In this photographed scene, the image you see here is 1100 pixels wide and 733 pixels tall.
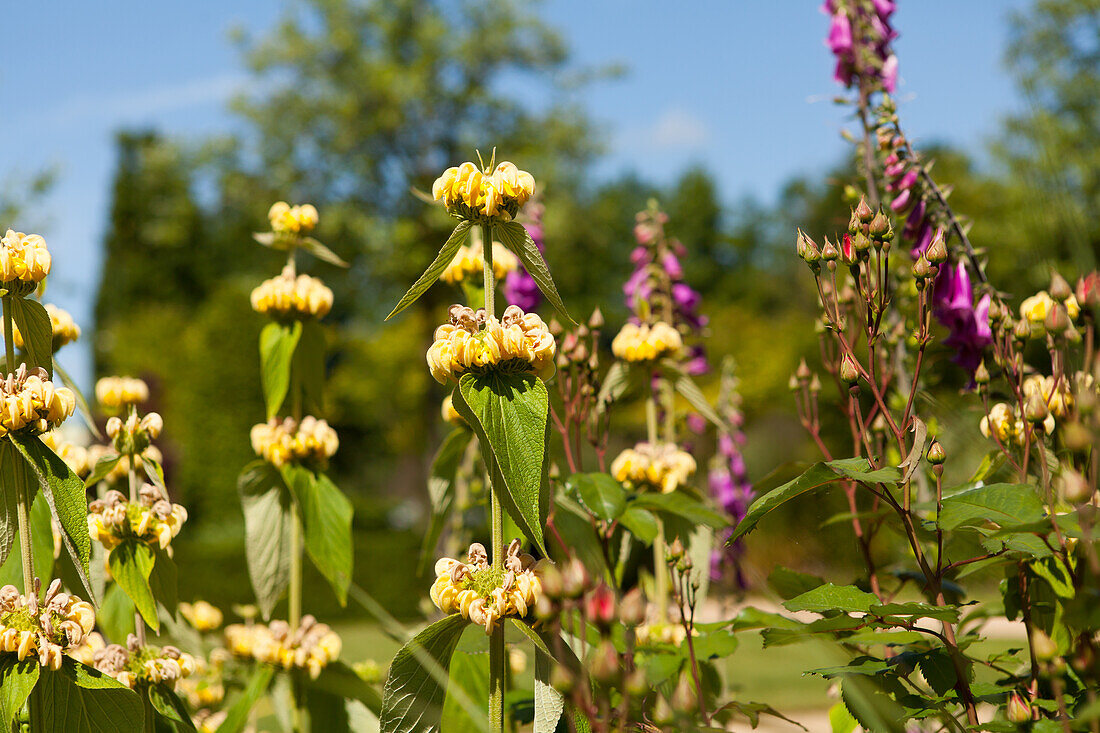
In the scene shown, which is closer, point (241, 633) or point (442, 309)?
point (241, 633)

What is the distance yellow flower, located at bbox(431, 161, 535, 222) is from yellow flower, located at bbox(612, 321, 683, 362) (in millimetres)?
827

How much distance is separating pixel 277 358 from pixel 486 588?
867mm

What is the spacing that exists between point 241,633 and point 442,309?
16.6 m

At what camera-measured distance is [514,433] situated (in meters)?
1.01

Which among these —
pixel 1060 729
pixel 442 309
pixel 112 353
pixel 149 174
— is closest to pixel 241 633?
pixel 1060 729

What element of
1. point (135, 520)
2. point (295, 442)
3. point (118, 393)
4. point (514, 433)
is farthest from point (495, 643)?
point (118, 393)

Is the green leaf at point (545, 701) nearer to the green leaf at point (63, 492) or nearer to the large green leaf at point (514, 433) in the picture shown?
the large green leaf at point (514, 433)

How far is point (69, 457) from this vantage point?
1.59m

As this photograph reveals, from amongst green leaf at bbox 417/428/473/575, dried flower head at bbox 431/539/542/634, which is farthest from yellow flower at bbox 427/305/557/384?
green leaf at bbox 417/428/473/575

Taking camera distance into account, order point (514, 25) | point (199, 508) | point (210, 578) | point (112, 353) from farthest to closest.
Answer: point (112, 353)
point (514, 25)
point (199, 508)
point (210, 578)

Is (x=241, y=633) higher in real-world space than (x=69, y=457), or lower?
lower

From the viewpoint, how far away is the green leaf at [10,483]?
110 centimetres

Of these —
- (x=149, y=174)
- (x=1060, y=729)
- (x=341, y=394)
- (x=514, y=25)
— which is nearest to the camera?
(x=1060, y=729)

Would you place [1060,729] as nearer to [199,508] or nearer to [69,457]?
[69,457]
